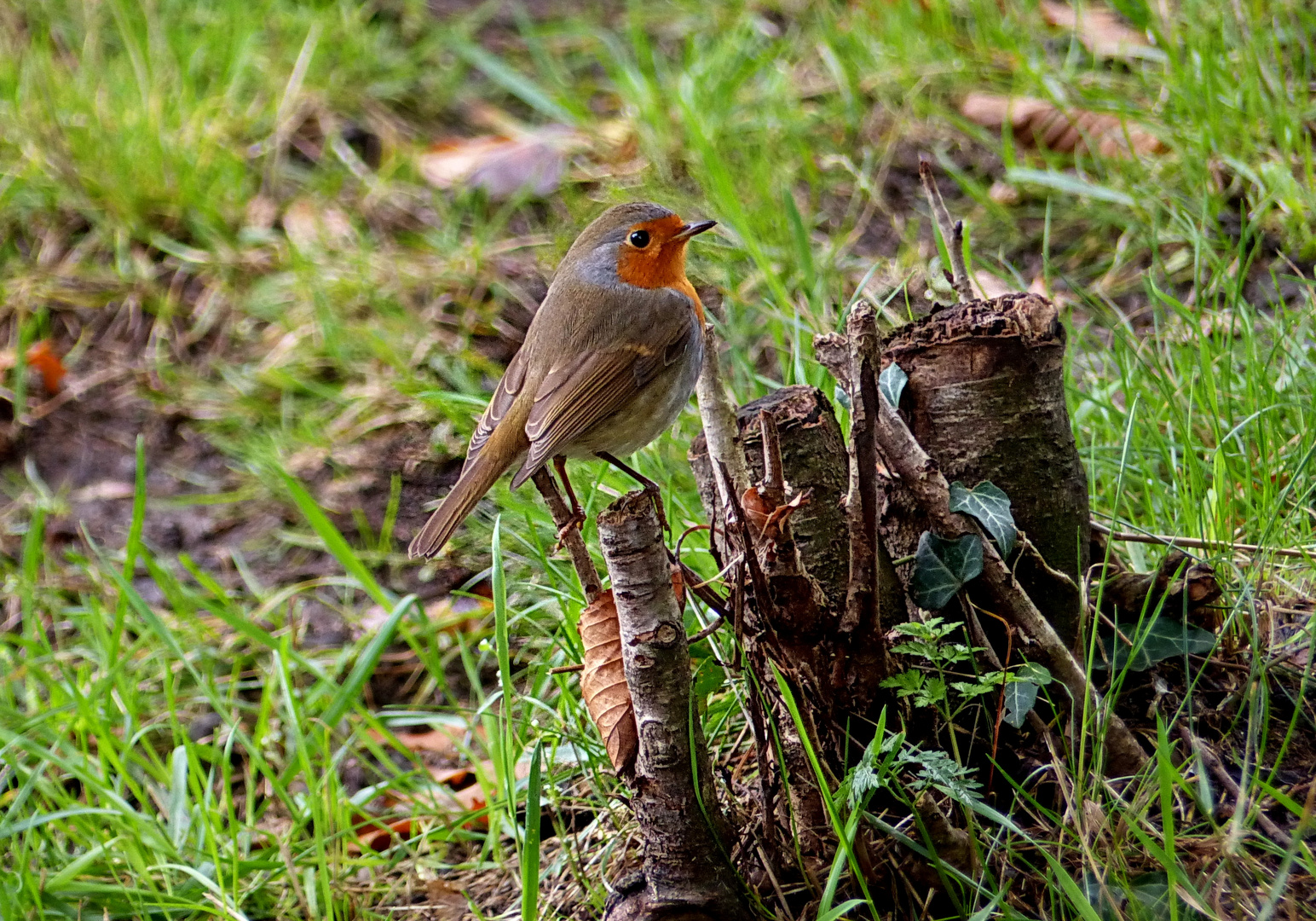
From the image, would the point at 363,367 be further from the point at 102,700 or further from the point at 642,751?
the point at 642,751

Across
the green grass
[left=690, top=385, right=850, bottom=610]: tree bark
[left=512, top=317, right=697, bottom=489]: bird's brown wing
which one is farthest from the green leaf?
[left=512, top=317, right=697, bottom=489]: bird's brown wing

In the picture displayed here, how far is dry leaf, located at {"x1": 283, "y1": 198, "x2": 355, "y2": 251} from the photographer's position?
17.0ft

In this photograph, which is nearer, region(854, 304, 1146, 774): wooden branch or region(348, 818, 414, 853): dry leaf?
region(854, 304, 1146, 774): wooden branch

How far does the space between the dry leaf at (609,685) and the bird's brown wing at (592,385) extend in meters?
0.59

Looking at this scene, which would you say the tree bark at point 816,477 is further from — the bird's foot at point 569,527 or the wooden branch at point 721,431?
the bird's foot at point 569,527

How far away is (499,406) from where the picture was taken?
10.0ft

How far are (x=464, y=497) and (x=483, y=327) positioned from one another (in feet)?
6.20

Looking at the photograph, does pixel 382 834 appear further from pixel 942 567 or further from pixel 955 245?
pixel 955 245

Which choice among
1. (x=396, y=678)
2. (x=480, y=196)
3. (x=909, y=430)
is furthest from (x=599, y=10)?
(x=909, y=430)

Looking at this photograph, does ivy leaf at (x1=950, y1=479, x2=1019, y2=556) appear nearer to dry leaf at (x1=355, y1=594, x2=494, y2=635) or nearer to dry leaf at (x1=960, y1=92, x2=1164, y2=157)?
dry leaf at (x1=355, y1=594, x2=494, y2=635)

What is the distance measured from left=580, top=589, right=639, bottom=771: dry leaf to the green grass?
0.42 feet

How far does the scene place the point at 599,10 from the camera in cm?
616

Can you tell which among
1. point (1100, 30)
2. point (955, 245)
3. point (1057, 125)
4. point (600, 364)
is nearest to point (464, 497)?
point (600, 364)

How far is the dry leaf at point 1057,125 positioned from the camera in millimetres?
4133
